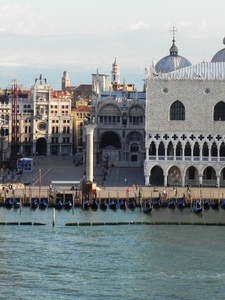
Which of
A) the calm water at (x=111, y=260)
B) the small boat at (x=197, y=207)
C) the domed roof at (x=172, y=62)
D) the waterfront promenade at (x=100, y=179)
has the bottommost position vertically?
the calm water at (x=111, y=260)

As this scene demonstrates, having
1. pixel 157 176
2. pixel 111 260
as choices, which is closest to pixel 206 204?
pixel 157 176

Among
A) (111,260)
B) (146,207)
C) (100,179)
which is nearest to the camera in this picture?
(111,260)

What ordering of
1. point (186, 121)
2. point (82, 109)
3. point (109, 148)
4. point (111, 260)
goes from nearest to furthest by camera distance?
point (111, 260)
point (186, 121)
point (109, 148)
point (82, 109)

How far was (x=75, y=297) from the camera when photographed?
109ft

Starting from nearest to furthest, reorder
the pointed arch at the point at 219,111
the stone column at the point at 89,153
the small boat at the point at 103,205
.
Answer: the small boat at the point at 103,205 → the stone column at the point at 89,153 → the pointed arch at the point at 219,111

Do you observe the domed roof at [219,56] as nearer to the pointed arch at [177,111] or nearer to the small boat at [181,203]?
the pointed arch at [177,111]

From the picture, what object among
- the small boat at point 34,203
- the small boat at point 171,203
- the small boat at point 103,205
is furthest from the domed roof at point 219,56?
the small boat at point 34,203

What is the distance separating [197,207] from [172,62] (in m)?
25.9

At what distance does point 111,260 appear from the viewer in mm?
38531

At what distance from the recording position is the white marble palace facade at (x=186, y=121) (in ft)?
196

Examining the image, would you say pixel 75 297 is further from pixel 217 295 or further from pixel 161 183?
pixel 161 183

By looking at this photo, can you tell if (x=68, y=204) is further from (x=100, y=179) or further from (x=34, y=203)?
(x=100, y=179)

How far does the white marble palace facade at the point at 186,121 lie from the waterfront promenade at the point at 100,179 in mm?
1587

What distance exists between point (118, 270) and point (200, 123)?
24.2m
